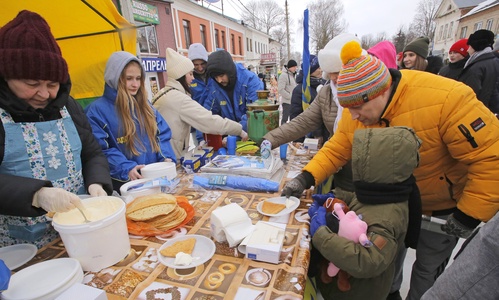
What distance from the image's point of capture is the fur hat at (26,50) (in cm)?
110

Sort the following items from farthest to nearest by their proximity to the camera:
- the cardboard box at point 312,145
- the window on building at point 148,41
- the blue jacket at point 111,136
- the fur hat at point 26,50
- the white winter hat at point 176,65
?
1. the window on building at point 148,41
2. the white winter hat at point 176,65
3. the cardboard box at point 312,145
4. the blue jacket at point 111,136
5. the fur hat at point 26,50

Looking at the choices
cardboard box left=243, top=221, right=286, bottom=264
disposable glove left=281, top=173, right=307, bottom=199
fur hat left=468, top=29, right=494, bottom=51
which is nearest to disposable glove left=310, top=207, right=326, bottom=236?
cardboard box left=243, top=221, right=286, bottom=264

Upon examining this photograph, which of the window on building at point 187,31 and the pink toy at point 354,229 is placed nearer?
the pink toy at point 354,229

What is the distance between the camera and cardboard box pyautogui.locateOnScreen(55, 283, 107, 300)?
76 centimetres

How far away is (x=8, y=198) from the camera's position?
39.3 inches

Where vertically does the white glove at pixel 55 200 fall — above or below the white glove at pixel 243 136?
above

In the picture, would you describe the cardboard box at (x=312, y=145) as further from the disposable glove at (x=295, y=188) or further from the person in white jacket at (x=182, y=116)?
the disposable glove at (x=295, y=188)

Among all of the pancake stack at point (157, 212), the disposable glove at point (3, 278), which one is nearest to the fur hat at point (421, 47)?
the pancake stack at point (157, 212)

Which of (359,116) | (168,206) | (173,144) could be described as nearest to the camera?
(168,206)

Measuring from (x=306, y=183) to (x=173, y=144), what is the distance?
1449 mm

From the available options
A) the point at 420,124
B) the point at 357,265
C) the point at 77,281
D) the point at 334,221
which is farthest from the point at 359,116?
the point at 77,281

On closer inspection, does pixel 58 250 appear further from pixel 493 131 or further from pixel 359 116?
pixel 493 131

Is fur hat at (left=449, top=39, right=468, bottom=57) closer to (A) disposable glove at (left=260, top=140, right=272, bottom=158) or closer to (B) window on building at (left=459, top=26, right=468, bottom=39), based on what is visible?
(A) disposable glove at (left=260, top=140, right=272, bottom=158)

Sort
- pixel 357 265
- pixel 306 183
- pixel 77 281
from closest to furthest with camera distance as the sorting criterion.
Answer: pixel 77 281 < pixel 357 265 < pixel 306 183
